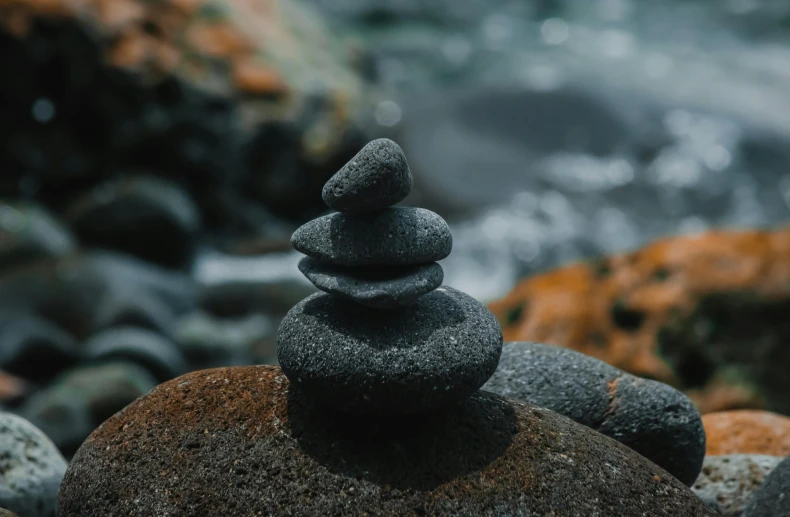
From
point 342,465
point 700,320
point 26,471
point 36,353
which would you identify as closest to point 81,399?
point 36,353

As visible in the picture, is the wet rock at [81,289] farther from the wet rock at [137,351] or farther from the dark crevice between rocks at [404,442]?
the dark crevice between rocks at [404,442]

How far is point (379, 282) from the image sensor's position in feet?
9.33

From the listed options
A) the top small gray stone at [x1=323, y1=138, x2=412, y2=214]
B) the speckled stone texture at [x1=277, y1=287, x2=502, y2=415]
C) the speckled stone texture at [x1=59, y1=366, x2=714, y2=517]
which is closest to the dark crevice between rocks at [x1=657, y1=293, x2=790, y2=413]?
the speckled stone texture at [x1=59, y1=366, x2=714, y2=517]

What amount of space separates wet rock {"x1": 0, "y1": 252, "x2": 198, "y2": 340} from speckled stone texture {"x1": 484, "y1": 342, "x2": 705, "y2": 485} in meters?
5.41

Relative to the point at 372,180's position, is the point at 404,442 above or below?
below

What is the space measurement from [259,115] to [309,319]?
8646 millimetres

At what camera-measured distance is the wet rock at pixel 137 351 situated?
22.6 ft

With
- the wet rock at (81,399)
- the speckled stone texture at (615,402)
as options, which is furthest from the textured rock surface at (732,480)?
the wet rock at (81,399)

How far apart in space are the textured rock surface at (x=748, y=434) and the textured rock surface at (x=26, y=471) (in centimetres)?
340

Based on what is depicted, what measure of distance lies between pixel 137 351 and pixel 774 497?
5.50 meters

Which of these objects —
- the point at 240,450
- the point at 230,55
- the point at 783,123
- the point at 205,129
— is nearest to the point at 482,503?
the point at 240,450

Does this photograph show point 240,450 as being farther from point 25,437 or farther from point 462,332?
point 25,437

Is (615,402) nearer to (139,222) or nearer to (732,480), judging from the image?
(732,480)

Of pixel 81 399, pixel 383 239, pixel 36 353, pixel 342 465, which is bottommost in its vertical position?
pixel 36 353
